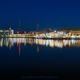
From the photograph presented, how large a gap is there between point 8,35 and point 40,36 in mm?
16099

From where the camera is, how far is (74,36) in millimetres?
120625

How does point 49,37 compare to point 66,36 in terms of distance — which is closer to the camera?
point 66,36

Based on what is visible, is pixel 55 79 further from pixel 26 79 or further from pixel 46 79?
pixel 26 79

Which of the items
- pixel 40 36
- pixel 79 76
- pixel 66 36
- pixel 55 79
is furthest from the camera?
pixel 40 36

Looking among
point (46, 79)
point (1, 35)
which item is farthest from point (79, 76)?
point (1, 35)

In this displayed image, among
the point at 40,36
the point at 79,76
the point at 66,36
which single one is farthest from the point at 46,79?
the point at 40,36

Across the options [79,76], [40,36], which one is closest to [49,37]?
[40,36]

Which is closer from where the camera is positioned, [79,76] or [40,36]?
[79,76]

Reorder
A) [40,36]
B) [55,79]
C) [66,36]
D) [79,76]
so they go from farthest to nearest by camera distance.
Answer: [40,36], [66,36], [79,76], [55,79]

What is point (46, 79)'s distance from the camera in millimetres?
2807

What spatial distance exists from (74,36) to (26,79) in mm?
118876

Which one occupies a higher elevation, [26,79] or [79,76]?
[26,79]

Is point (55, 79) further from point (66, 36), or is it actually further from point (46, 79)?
point (66, 36)

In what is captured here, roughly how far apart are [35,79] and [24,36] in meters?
131
